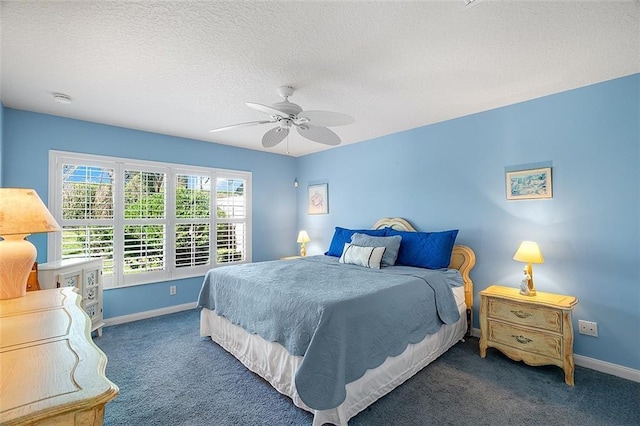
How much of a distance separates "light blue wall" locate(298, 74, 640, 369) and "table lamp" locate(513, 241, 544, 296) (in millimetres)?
285

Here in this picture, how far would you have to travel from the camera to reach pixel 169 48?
2.03 meters

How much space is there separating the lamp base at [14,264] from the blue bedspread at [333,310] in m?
1.44

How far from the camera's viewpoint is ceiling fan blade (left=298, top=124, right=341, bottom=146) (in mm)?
2742

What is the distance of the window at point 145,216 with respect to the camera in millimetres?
3441

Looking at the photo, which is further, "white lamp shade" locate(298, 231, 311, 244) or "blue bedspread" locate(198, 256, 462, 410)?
"white lamp shade" locate(298, 231, 311, 244)

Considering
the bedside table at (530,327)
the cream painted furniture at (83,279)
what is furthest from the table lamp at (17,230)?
the bedside table at (530,327)

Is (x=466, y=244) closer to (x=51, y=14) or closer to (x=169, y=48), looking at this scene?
(x=169, y=48)

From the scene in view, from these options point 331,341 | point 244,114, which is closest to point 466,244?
point 331,341

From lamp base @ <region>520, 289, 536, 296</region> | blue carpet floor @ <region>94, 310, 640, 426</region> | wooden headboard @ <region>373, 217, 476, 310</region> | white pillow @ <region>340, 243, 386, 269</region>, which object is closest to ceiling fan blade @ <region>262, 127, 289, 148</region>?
white pillow @ <region>340, 243, 386, 269</region>

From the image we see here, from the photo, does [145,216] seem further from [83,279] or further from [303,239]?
[303,239]

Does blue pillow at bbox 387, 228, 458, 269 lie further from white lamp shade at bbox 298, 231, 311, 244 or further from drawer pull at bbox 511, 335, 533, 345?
white lamp shade at bbox 298, 231, 311, 244

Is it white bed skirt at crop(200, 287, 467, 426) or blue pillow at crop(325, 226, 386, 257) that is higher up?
blue pillow at crop(325, 226, 386, 257)

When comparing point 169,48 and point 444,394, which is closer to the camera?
point 169,48

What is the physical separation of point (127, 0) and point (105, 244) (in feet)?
9.97
